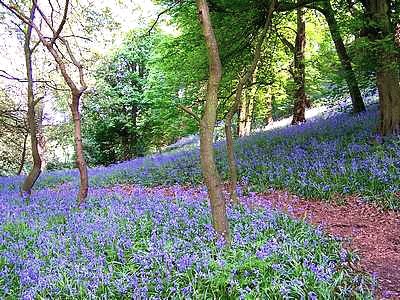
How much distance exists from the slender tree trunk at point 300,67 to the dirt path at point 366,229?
29.8ft

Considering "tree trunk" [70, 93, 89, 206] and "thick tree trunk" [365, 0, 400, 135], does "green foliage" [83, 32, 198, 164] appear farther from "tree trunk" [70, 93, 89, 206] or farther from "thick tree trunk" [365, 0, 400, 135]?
"thick tree trunk" [365, 0, 400, 135]

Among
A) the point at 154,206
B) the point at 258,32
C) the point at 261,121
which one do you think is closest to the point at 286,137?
the point at 258,32

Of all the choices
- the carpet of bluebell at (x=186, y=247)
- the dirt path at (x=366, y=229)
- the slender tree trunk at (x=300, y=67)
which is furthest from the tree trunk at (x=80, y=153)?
the slender tree trunk at (x=300, y=67)

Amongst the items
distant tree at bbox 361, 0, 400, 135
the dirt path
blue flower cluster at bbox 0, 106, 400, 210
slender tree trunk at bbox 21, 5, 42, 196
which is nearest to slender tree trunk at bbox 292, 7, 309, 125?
blue flower cluster at bbox 0, 106, 400, 210

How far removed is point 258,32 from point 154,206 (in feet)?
20.7

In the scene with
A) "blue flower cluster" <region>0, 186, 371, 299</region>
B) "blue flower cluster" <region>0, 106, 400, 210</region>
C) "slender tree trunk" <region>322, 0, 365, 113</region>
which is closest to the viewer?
"blue flower cluster" <region>0, 186, 371, 299</region>

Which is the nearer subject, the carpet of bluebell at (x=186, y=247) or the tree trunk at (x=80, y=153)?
the carpet of bluebell at (x=186, y=247)

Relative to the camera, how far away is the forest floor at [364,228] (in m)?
5.04

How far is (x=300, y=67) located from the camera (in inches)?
694

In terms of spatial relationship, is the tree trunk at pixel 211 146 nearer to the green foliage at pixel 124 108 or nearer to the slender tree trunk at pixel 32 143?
the slender tree trunk at pixel 32 143

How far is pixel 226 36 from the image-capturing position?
450 inches

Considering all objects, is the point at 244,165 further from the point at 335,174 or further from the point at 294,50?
the point at 294,50

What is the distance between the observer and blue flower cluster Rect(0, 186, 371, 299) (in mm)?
4012

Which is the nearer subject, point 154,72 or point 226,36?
point 226,36
